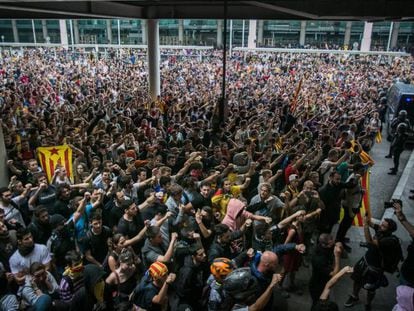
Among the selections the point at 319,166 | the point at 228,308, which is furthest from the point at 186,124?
the point at 228,308

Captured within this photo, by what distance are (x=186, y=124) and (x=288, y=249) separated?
20.3 feet

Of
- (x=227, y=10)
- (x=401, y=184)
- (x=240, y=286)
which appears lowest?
(x=401, y=184)

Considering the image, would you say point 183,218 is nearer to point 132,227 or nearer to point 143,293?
point 132,227

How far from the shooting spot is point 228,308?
3705 millimetres

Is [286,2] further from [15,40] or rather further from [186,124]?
[15,40]

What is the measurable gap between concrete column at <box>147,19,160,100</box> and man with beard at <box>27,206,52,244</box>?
485 inches

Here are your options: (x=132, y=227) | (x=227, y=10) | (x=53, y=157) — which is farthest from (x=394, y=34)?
(x=132, y=227)

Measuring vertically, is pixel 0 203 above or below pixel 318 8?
below

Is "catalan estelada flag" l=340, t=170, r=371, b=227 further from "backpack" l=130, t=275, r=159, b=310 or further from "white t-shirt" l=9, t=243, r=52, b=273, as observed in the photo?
"white t-shirt" l=9, t=243, r=52, b=273

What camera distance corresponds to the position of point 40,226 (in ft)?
16.9

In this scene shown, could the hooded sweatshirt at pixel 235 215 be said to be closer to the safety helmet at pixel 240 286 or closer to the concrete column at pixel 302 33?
the safety helmet at pixel 240 286

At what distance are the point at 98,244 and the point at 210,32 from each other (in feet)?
188

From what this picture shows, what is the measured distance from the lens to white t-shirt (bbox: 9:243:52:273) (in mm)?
Answer: 4439

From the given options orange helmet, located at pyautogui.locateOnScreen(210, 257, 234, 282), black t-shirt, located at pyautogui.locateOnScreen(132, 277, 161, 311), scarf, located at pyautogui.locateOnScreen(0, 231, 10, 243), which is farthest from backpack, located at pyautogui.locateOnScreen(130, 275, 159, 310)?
scarf, located at pyautogui.locateOnScreen(0, 231, 10, 243)
